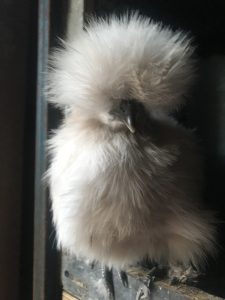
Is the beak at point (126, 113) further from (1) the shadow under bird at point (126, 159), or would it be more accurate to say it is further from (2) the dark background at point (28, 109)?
(2) the dark background at point (28, 109)

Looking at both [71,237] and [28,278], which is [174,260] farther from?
[28,278]

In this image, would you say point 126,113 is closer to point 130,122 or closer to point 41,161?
point 130,122

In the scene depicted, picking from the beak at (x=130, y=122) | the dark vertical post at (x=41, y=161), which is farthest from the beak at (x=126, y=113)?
the dark vertical post at (x=41, y=161)

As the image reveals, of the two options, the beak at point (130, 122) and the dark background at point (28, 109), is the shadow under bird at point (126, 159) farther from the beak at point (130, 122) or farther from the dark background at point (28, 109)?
the dark background at point (28, 109)

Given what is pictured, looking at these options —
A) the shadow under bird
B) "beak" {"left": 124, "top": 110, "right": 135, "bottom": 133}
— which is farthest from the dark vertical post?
"beak" {"left": 124, "top": 110, "right": 135, "bottom": 133}

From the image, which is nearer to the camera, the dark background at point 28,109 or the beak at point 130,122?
the beak at point 130,122

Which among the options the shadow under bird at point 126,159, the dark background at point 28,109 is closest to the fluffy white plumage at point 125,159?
the shadow under bird at point 126,159

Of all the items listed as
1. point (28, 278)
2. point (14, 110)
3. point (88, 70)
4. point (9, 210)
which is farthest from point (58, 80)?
point (28, 278)
